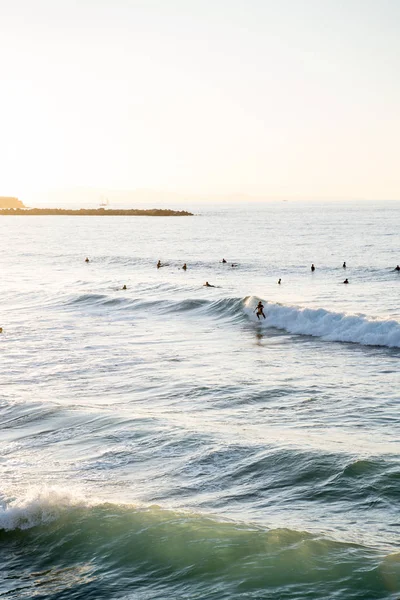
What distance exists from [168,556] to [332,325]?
72.2 ft

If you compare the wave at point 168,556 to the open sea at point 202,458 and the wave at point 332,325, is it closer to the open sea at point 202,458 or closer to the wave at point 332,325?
the open sea at point 202,458

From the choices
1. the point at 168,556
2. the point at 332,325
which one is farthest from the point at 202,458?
the point at 332,325

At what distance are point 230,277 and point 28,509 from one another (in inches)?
1915

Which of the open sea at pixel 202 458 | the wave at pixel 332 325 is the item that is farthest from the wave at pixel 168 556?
the wave at pixel 332 325

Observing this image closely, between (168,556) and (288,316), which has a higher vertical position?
(288,316)

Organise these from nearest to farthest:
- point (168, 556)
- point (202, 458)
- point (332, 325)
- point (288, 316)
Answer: point (168, 556)
point (202, 458)
point (332, 325)
point (288, 316)

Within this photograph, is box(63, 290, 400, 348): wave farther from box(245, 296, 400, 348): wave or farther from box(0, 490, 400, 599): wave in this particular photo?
box(0, 490, 400, 599): wave

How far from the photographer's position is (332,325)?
3122cm

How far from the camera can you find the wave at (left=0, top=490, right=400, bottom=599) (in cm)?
920

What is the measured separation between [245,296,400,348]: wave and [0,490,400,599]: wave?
60.8 ft

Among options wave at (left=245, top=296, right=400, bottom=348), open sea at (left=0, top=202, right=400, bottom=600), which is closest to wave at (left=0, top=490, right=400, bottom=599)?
open sea at (left=0, top=202, right=400, bottom=600)

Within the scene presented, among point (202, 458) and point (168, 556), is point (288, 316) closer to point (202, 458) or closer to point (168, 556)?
point (202, 458)

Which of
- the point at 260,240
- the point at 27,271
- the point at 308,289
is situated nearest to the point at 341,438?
the point at 308,289

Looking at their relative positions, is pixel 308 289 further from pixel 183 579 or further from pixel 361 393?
pixel 183 579
